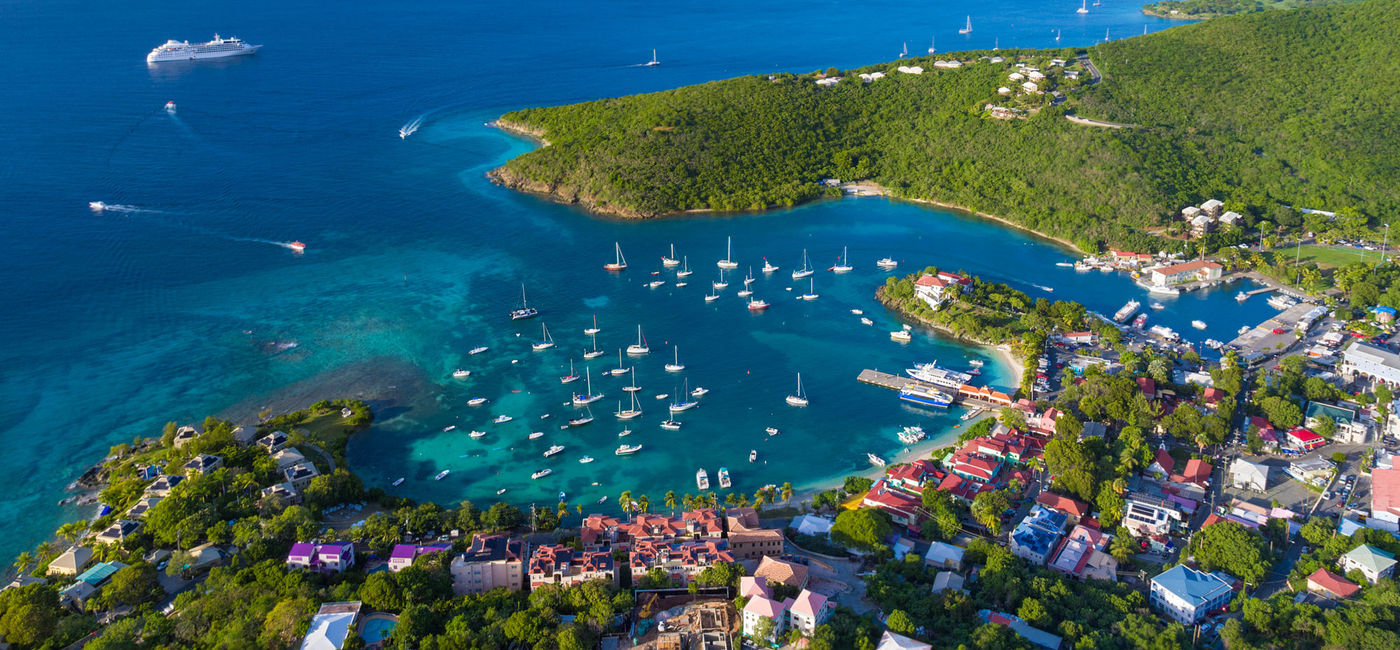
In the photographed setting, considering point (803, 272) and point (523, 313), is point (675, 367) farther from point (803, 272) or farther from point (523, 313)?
point (803, 272)

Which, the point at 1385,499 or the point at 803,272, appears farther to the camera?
the point at 803,272

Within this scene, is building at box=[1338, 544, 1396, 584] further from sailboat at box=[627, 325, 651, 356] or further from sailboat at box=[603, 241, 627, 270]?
sailboat at box=[603, 241, 627, 270]

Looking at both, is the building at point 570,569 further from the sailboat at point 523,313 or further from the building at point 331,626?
the sailboat at point 523,313

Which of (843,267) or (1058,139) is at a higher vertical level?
(1058,139)

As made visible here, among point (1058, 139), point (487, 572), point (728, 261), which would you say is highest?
point (1058, 139)

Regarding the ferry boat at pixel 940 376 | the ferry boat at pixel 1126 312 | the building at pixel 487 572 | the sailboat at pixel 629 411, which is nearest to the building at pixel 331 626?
the building at pixel 487 572

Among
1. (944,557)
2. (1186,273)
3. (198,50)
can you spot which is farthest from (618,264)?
(198,50)
